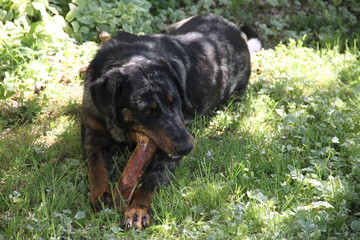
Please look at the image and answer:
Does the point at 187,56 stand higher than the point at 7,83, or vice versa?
the point at 187,56

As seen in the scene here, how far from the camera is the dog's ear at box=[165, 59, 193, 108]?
402cm

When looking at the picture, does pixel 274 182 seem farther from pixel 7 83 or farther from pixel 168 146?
pixel 7 83

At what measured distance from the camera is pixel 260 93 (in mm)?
5445

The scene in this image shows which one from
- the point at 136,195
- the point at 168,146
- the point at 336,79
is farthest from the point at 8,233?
the point at 336,79

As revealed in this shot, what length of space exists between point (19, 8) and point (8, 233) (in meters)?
3.31

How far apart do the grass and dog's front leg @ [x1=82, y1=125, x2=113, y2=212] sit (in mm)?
105

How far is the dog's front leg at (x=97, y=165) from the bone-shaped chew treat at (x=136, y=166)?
0.13 metres

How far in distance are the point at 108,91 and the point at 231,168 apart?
3.89ft

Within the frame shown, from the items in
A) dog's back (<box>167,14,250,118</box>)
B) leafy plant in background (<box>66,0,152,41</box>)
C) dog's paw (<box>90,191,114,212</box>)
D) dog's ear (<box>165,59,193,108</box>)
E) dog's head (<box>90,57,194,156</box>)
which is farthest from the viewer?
leafy plant in background (<box>66,0,152,41</box>)

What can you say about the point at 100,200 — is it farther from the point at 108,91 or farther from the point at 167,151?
the point at 108,91

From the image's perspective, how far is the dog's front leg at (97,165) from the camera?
3.60m

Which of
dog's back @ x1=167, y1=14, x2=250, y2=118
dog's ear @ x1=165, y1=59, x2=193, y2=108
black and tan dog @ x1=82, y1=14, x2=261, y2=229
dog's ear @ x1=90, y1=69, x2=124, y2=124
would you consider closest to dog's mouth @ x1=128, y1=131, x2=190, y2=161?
black and tan dog @ x1=82, y1=14, x2=261, y2=229

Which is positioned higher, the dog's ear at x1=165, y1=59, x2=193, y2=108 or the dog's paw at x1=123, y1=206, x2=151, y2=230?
the dog's ear at x1=165, y1=59, x2=193, y2=108

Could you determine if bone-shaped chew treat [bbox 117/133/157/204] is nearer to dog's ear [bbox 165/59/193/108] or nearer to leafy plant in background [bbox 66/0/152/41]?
dog's ear [bbox 165/59/193/108]
